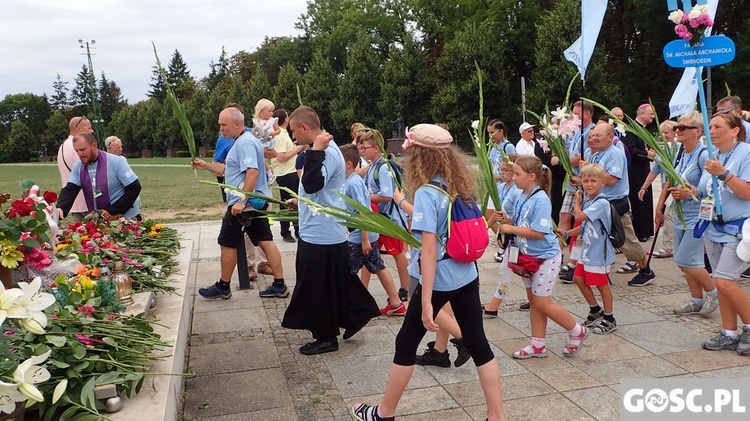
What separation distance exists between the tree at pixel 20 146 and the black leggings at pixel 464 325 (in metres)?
83.3

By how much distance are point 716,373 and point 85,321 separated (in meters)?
3.98

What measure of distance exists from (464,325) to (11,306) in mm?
2293

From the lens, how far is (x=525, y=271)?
4621 mm

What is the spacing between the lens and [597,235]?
5379 mm

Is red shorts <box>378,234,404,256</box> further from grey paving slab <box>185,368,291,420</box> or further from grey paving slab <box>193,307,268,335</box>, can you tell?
grey paving slab <box>185,368,291,420</box>

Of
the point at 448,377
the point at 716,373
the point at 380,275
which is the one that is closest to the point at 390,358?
the point at 448,377

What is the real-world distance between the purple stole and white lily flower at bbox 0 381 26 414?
14.1 ft

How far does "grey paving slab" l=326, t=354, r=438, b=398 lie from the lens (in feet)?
13.8

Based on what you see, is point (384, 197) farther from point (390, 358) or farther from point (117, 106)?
point (117, 106)

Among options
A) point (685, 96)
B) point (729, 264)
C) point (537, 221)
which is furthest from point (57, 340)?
point (685, 96)

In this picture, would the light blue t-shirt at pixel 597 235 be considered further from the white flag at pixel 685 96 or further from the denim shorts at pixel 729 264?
the white flag at pixel 685 96

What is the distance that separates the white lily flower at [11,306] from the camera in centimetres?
189

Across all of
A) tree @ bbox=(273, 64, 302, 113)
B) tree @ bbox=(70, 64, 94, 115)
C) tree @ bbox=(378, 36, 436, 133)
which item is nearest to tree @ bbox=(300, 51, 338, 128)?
tree @ bbox=(273, 64, 302, 113)

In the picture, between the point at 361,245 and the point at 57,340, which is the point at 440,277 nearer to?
the point at 57,340
